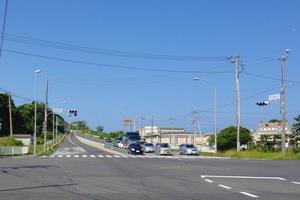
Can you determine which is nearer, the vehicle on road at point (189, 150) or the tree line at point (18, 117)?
the vehicle on road at point (189, 150)

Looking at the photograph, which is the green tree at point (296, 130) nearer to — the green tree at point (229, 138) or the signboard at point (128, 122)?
the green tree at point (229, 138)

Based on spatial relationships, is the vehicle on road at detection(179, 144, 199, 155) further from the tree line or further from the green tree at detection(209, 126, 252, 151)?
the tree line

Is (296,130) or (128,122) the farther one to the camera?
(128,122)

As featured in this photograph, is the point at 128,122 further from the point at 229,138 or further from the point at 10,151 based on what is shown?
the point at 10,151

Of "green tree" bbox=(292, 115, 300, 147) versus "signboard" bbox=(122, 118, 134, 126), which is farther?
"signboard" bbox=(122, 118, 134, 126)

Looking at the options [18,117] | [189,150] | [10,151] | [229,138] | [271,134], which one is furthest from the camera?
[18,117]

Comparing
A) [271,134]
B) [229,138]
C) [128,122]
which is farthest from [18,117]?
[271,134]

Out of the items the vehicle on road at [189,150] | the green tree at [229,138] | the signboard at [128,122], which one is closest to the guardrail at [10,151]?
the vehicle on road at [189,150]

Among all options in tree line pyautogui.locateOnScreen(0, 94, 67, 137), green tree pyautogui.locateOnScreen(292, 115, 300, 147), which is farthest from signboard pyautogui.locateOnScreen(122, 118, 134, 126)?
green tree pyautogui.locateOnScreen(292, 115, 300, 147)

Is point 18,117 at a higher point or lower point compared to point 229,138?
higher

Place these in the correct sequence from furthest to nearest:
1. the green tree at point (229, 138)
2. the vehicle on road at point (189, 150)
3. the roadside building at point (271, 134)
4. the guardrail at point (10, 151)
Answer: the green tree at point (229, 138) → the roadside building at point (271, 134) → the vehicle on road at point (189, 150) → the guardrail at point (10, 151)

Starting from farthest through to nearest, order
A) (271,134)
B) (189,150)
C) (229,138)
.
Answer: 1. (229,138)
2. (271,134)
3. (189,150)

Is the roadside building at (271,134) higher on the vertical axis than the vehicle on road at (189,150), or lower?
higher

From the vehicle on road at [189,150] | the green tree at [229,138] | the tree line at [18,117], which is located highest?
the tree line at [18,117]
